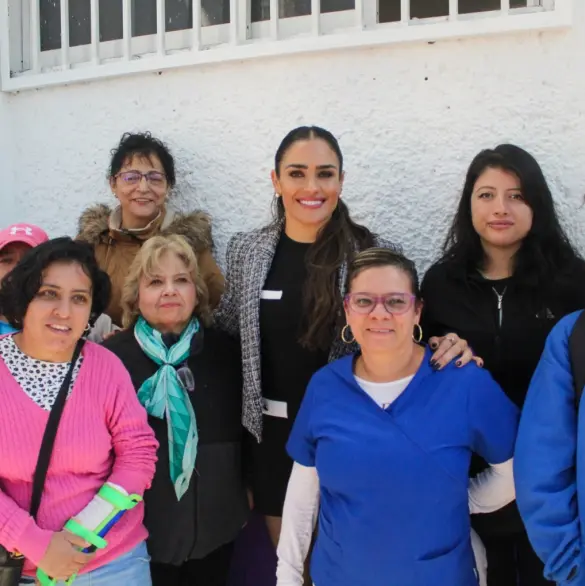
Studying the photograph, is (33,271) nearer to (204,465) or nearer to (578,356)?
(204,465)

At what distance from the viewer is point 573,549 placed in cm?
195

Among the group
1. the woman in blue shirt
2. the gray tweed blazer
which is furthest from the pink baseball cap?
the woman in blue shirt

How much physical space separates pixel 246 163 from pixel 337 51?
0.74 meters

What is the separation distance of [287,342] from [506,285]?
897 millimetres

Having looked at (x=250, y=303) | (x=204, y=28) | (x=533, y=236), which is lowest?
(x=250, y=303)

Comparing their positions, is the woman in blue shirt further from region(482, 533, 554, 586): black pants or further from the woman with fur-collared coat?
the woman with fur-collared coat

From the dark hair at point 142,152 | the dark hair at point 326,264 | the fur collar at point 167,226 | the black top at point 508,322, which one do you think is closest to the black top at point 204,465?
the dark hair at point 326,264

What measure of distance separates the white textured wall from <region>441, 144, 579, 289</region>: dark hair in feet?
1.47

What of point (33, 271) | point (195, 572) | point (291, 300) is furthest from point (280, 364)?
point (33, 271)

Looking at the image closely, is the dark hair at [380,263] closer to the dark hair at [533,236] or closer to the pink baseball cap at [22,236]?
the dark hair at [533,236]

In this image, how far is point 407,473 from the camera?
203 cm

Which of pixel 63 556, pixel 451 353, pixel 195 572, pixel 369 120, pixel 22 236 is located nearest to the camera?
A: pixel 63 556

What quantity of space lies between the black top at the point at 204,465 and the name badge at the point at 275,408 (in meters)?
0.12

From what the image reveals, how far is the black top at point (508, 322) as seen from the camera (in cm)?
249
